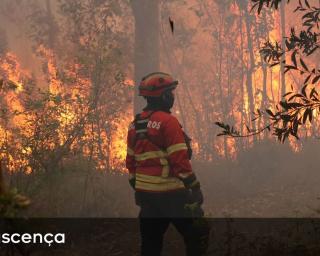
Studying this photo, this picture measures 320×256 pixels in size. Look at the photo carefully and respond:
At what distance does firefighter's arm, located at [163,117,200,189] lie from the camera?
194 inches

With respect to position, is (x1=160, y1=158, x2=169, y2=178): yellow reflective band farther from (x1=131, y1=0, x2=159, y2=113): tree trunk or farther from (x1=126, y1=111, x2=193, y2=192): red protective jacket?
(x1=131, y1=0, x2=159, y2=113): tree trunk

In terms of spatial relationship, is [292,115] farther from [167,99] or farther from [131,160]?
[131,160]

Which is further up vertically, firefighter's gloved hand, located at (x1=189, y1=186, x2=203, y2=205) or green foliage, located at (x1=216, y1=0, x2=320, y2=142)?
green foliage, located at (x1=216, y1=0, x2=320, y2=142)

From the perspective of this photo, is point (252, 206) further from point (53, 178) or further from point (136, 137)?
point (136, 137)

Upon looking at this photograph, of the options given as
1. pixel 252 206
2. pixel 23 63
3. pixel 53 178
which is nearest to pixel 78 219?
pixel 53 178

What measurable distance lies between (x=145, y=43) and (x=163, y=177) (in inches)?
331

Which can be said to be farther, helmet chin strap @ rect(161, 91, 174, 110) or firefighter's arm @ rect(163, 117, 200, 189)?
helmet chin strap @ rect(161, 91, 174, 110)

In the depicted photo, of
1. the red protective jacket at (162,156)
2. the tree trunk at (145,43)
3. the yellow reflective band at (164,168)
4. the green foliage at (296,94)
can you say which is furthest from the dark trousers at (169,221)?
the tree trunk at (145,43)

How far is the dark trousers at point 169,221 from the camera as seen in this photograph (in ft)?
16.5

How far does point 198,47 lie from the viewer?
27.3 m

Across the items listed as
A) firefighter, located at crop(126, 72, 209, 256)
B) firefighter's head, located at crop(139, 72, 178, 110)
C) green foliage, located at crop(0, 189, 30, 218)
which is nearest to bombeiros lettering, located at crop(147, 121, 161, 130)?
firefighter, located at crop(126, 72, 209, 256)

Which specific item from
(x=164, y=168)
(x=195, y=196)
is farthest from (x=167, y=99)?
(x=195, y=196)

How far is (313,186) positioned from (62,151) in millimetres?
6482

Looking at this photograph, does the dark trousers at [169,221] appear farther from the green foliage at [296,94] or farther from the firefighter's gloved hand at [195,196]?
the green foliage at [296,94]
